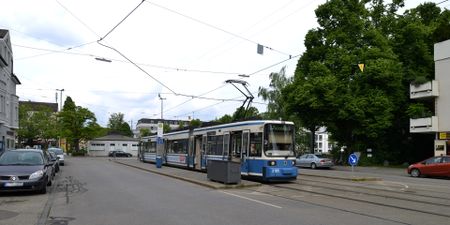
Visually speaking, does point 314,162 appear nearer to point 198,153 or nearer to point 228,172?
point 198,153

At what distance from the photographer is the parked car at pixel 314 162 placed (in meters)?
40.5

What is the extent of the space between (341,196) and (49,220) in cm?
900

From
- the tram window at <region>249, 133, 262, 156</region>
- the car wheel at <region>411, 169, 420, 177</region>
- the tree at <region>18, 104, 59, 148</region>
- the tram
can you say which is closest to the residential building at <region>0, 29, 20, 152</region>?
the tram

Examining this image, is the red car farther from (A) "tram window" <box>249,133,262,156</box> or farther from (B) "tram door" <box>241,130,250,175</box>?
(A) "tram window" <box>249,133,262,156</box>

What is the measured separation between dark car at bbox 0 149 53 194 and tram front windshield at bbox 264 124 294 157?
8.99 m

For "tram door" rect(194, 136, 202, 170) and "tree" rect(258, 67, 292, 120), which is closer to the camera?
"tram door" rect(194, 136, 202, 170)

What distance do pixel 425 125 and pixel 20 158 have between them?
34.6m

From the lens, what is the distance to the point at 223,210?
39.1 ft

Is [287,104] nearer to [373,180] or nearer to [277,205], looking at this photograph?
[373,180]

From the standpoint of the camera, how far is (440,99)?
40.7m

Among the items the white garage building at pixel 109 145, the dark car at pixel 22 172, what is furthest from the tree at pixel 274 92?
the dark car at pixel 22 172

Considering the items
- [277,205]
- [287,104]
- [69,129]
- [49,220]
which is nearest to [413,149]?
[287,104]

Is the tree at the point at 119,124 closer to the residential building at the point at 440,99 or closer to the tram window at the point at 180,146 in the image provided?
the tram window at the point at 180,146

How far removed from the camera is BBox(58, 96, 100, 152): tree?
83.3 m
